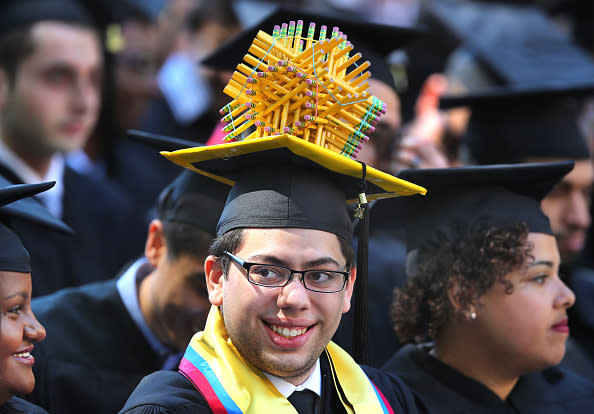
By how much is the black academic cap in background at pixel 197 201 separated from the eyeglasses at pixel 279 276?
0.91 meters

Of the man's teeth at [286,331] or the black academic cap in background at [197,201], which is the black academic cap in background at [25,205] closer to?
the black academic cap in background at [197,201]

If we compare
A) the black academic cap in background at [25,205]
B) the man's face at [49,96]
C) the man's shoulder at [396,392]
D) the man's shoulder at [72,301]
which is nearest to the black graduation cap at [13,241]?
the black academic cap in background at [25,205]

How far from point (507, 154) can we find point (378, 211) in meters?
1.72

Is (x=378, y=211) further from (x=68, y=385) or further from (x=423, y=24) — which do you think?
(x=423, y=24)

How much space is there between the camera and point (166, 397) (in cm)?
222

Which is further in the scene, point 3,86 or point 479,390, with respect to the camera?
point 3,86

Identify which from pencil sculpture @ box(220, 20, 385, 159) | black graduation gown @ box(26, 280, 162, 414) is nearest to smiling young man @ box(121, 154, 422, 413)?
pencil sculpture @ box(220, 20, 385, 159)

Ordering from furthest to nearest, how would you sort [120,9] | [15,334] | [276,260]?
1. [120,9]
2. [276,260]
3. [15,334]

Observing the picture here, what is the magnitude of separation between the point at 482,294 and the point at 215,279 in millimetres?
1205

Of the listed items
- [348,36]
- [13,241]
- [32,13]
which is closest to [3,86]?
[32,13]

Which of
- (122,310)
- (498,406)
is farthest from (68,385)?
(498,406)

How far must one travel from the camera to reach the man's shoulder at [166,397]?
2.20m

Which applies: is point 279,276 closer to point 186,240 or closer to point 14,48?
point 186,240

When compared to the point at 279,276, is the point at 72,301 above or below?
below
